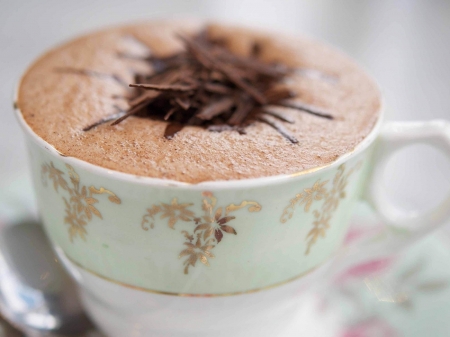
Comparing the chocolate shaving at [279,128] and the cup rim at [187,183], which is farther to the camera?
the chocolate shaving at [279,128]

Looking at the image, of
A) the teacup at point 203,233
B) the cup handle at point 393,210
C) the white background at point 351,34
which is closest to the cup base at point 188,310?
the teacup at point 203,233

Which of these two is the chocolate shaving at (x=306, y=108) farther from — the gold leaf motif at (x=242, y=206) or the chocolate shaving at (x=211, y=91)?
the gold leaf motif at (x=242, y=206)

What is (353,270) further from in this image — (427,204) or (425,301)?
(427,204)

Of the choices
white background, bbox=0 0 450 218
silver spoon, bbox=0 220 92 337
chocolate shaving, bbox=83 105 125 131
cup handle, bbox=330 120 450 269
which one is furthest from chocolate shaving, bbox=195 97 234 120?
white background, bbox=0 0 450 218

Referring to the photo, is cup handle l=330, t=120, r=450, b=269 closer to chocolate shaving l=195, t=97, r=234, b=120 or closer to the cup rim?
the cup rim

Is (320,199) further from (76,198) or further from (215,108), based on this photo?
(76,198)

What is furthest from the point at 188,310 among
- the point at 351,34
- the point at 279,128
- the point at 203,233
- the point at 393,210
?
the point at 351,34

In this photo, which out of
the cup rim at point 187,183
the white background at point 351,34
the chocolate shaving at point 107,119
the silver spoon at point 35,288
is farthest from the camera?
the white background at point 351,34

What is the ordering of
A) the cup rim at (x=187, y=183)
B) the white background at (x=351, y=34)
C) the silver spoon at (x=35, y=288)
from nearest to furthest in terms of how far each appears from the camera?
the cup rim at (x=187, y=183), the silver spoon at (x=35, y=288), the white background at (x=351, y=34)
